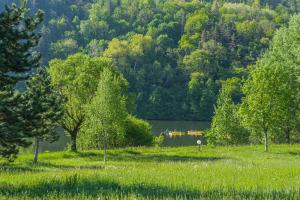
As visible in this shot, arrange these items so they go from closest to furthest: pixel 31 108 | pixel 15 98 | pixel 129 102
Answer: pixel 15 98 → pixel 31 108 → pixel 129 102

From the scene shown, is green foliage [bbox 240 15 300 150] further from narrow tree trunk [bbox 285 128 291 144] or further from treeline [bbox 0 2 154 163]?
treeline [bbox 0 2 154 163]

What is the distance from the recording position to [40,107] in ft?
84.6

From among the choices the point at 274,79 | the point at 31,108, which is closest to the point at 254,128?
the point at 274,79

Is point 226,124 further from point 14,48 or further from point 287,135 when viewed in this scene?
point 14,48

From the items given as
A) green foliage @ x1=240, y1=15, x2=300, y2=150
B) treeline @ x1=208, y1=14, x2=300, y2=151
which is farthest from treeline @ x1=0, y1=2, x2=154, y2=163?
green foliage @ x1=240, y1=15, x2=300, y2=150

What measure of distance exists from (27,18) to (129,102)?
47049 mm

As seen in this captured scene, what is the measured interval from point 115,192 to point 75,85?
43.0 metres

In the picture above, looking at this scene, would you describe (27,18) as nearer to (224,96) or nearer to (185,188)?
(185,188)

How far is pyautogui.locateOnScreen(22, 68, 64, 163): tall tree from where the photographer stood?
25328 millimetres

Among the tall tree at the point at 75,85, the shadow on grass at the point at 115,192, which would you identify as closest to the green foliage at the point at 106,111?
the tall tree at the point at 75,85

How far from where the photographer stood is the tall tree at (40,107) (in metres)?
25.3

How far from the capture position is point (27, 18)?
1909 cm

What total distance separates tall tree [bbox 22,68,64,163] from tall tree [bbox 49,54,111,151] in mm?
9798

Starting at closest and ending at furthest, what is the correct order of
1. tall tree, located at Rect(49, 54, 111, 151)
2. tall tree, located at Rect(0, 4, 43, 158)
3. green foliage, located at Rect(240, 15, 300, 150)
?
tall tree, located at Rect(0, 4, 43, 158) < green foliage, located at Rect(240, 15, 300, 150) < tall tree, located at Rect(49, 54, 111, 151)
